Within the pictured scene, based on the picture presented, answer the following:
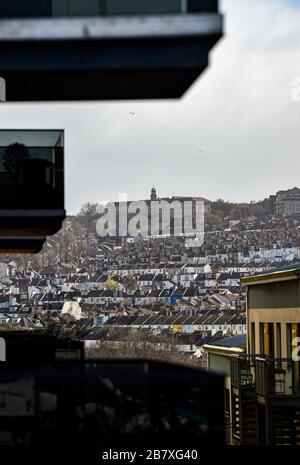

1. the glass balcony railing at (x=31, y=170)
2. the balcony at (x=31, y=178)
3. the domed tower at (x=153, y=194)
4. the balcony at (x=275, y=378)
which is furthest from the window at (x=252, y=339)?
the domed tower at (x=153, y=194)

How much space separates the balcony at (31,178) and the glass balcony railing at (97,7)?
12.3ft

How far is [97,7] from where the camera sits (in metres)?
7.61

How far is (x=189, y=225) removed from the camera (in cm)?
7525

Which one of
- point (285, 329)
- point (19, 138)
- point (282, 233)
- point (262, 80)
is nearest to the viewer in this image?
point (19, 138)

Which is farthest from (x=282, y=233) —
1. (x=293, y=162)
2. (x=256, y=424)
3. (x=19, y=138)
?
(x=19, y=138)

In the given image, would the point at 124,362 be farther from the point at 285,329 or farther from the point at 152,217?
the point at 152,217

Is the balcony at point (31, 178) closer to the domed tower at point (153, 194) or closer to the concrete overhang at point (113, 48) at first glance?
the concrete overhang at point (113, 48)

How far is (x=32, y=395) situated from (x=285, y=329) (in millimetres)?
15424

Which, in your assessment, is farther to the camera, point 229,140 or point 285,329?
point 229,140

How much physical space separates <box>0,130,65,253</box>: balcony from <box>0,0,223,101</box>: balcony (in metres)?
4.03

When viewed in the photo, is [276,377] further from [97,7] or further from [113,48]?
[113,48]

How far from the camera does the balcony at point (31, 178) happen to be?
11.5 m

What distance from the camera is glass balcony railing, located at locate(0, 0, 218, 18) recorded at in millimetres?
7035

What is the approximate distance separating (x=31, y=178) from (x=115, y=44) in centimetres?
475
